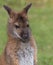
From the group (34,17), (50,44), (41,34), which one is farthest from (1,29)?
(34,17)

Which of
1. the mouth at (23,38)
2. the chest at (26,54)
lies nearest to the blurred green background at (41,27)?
the chest at (26,54)

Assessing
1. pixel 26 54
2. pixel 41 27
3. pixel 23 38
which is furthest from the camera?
pixel 41 27

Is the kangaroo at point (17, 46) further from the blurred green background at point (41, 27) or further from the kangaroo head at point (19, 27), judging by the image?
the blurred green background at point (41, 27)

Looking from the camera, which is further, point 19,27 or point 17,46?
point 17,46

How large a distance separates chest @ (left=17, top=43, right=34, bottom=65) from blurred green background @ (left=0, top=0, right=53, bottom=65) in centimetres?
171

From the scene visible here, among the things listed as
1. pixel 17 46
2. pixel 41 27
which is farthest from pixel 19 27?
pixel 41 27

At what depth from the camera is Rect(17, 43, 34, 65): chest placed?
8500 mm

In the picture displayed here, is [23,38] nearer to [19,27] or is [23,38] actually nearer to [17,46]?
[19,27]

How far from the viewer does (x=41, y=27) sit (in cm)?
1587

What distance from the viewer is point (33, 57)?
8.60 m

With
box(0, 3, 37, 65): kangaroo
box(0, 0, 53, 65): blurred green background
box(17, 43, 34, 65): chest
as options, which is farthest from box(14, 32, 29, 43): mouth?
box(0, 0, 53, 65): blurred green background

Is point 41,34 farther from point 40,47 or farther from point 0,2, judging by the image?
point 0,2

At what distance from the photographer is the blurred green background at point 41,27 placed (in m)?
11.3

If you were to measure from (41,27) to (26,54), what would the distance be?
7400 mm
